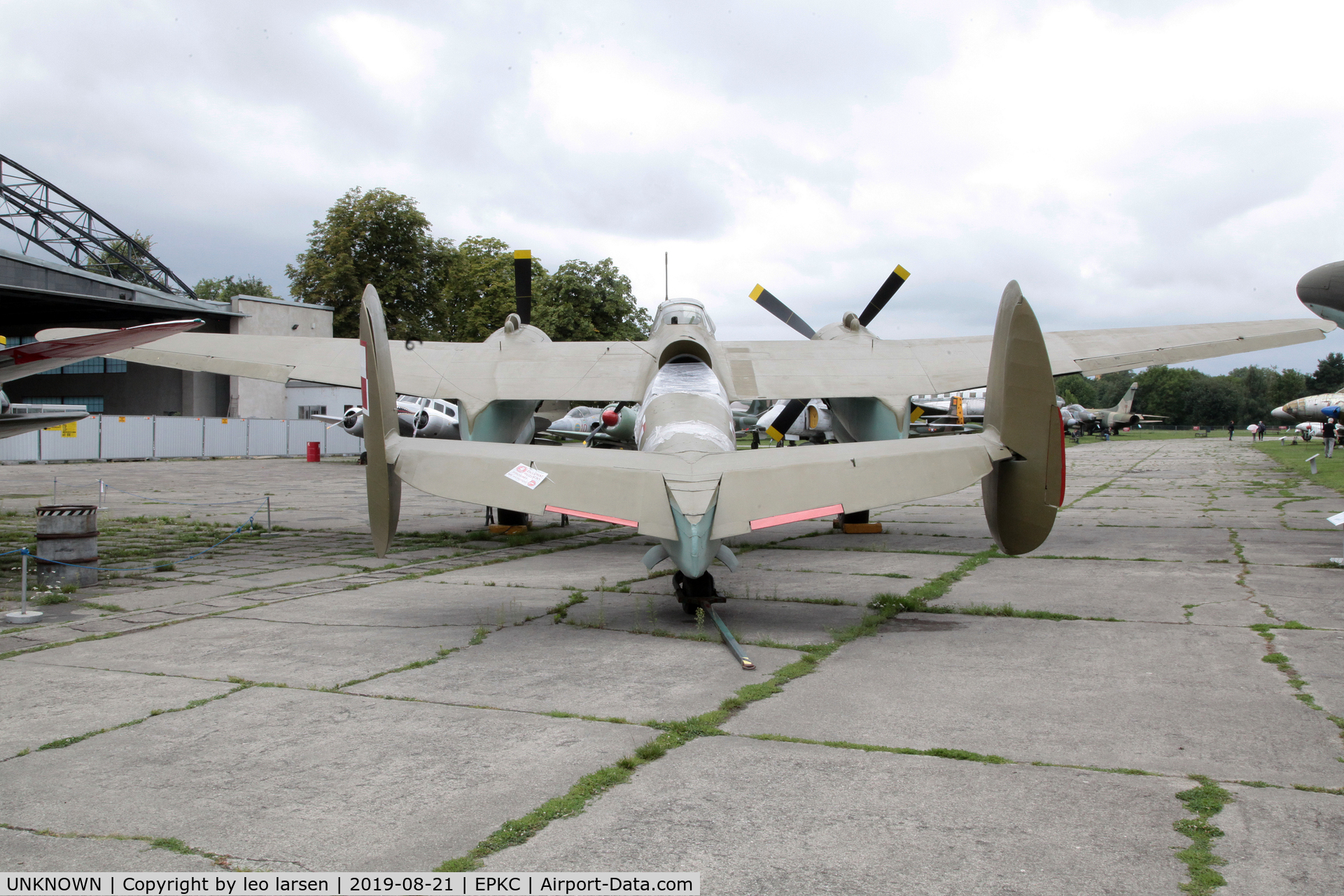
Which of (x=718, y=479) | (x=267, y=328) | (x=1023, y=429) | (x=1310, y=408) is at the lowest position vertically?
(x=718, y=479)

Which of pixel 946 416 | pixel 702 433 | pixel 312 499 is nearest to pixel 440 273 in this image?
pixel 946 416

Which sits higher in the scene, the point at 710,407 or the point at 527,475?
the point at 710,407

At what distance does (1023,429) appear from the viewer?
6883 mm

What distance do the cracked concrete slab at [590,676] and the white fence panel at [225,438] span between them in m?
43.8

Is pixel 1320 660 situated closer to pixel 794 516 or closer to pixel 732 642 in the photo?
pixel 794 516

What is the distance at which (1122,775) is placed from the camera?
→ 4332mm

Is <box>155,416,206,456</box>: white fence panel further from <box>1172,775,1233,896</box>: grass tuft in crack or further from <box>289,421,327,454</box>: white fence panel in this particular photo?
<box>1172,775,1233,896</box>: grass tuft in crack

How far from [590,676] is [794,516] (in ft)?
6.47

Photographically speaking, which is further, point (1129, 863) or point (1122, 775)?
point (1122, 775)

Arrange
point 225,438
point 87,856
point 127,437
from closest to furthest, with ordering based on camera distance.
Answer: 1. point 87,856
2. point 127,437
3. point 225,438

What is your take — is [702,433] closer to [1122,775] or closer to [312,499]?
[1122,775]

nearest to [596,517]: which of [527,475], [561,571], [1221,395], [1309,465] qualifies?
[527,475]

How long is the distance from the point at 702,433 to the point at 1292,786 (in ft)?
18.0

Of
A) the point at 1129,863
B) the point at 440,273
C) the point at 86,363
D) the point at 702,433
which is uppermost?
the point at 440,273
